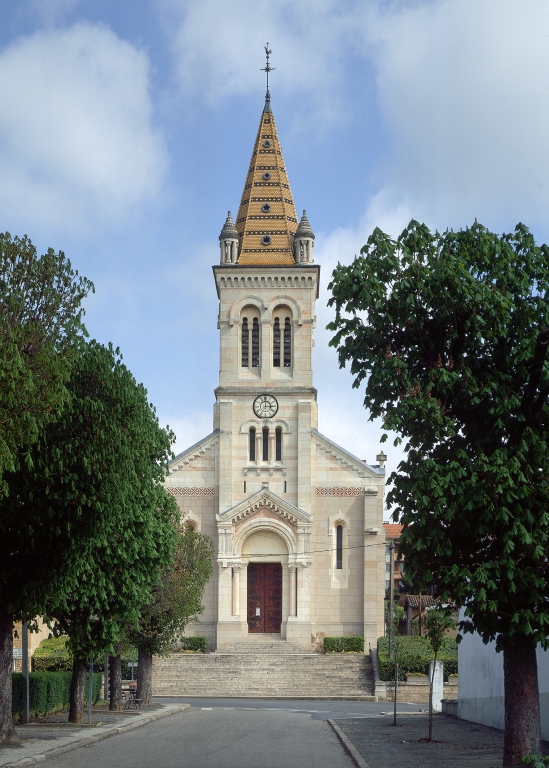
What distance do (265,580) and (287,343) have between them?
12955 millimetres

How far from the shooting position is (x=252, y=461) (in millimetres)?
59375

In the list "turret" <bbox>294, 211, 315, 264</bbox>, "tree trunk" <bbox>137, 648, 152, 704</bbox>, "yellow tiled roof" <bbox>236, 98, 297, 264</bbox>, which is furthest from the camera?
"yellow tiled roof" <bbox>236, 98, 297, 264</bbox>

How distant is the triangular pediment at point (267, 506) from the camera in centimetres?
5772

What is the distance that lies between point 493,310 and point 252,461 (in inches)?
1729

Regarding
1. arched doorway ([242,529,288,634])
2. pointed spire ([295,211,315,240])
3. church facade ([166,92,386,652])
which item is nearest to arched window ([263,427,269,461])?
church facade ([166,92,386,652])

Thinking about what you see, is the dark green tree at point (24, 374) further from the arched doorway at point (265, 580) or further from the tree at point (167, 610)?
the arched doorway at point (265, 580)

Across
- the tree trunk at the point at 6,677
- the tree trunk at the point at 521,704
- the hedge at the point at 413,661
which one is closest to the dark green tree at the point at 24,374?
the tree trunk at the point at 6,677

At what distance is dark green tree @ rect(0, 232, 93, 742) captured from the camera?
55.5 feet

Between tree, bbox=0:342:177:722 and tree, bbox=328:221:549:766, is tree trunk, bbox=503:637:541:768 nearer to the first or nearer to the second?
tree, bbox=328:221:549:766

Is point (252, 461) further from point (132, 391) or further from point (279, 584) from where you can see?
point (132, 391)

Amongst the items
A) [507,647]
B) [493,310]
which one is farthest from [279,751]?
[493,310]

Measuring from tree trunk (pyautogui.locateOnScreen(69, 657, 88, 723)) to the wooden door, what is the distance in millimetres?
29274

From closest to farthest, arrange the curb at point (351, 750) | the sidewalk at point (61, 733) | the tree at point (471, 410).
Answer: the tree at point (471, 410) → the curb at point (351, 750) → the sidewalk at point (61, 733)

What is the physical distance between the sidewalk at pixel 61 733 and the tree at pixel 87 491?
8.98ft
